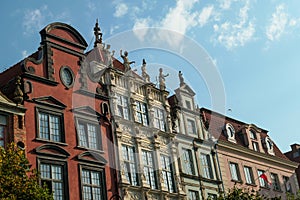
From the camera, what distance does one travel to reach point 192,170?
40.2 meters

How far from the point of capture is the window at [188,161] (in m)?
39.7

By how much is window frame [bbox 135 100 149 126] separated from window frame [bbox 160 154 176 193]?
274 cm

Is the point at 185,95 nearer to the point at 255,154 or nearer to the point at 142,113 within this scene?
the point at 142,113

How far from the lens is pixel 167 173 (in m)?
37.4

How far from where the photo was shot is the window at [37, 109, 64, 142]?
30109 mm

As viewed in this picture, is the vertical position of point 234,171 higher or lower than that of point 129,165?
higher

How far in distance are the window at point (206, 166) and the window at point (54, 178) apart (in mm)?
14343

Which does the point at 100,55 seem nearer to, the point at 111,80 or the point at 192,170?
the point at 111,80

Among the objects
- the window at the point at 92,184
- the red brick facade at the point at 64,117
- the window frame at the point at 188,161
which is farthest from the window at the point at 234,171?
the window at the point at 92,184

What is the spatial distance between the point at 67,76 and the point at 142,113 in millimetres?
7121

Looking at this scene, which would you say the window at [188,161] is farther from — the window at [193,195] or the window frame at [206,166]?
the window at [193,195]

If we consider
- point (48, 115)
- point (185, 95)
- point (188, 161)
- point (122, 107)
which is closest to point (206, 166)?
point (188, 161)

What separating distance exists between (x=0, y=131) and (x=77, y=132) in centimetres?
531

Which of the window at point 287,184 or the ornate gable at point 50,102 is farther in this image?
the window at point 287,184
